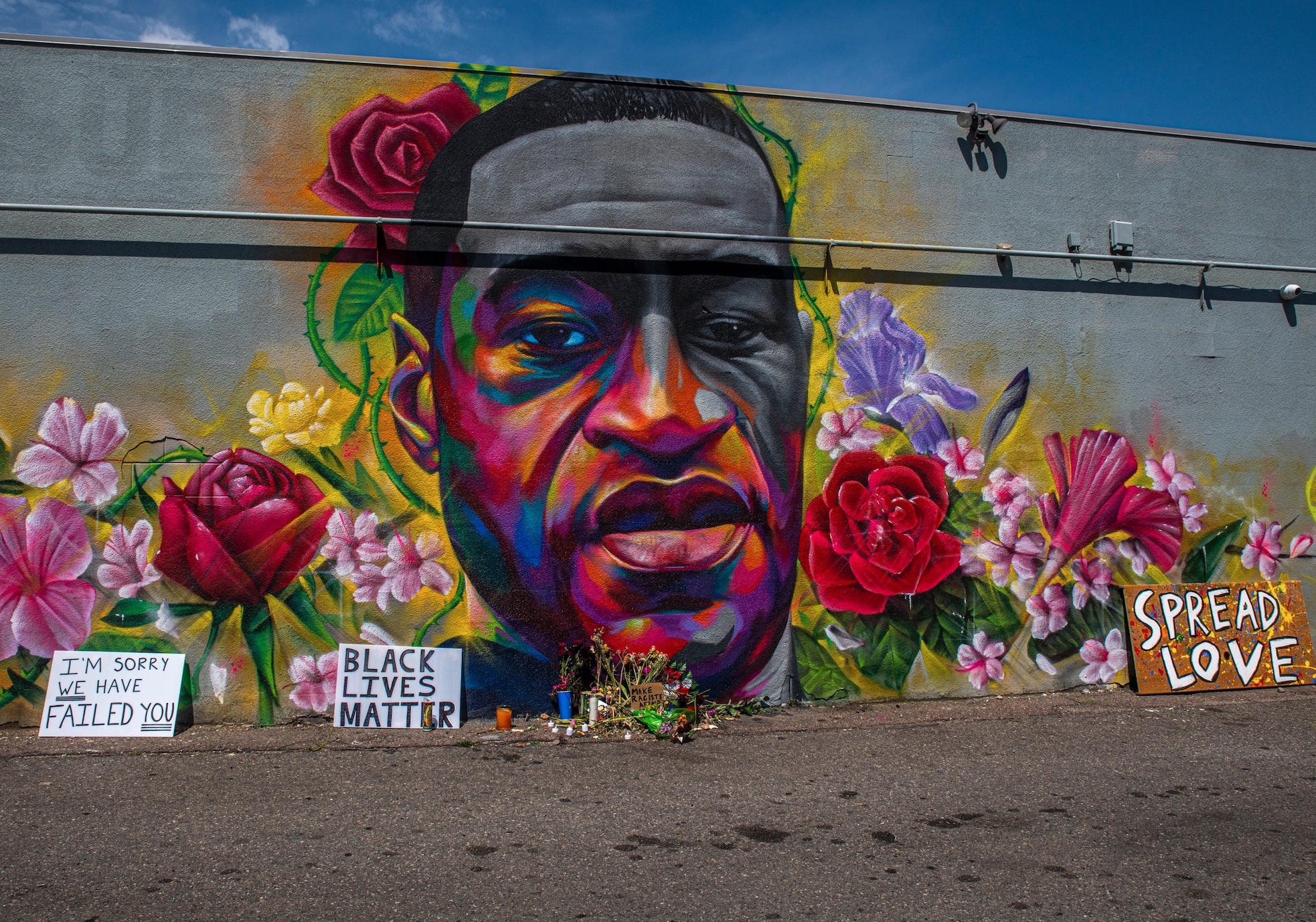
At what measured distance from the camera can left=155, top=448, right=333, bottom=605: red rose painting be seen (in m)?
6.27

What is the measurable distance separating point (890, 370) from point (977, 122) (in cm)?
232

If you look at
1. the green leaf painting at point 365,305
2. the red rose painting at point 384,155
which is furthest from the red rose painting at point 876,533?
the red rose painting at point 384,155

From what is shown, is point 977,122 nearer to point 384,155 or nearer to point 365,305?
point 384,155

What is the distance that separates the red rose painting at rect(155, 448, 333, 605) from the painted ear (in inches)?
30.8

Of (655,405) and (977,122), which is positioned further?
(977,122)

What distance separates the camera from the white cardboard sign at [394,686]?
20.4 feet

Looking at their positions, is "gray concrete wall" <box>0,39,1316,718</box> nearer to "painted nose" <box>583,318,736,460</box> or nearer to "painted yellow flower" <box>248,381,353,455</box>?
"painted yellow flower" <box>248,381,353,455</box>

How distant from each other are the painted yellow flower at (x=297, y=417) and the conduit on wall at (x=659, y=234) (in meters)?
1.30

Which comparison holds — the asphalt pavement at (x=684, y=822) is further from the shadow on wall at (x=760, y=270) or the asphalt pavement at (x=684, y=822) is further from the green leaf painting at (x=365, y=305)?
the shadow on wall at (x=760, y=270)

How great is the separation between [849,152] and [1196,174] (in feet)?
11.4

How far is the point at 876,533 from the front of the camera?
7.08 metres

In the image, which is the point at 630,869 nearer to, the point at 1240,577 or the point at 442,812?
the point at 442,812

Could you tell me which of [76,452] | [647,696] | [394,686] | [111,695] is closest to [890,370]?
[647,696]

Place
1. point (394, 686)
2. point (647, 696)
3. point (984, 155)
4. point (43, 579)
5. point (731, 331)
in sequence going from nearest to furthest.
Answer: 1. point (43, 579)
2. point (394, 686)
3. point (647, 696)
4. point (731, 331)
5. point (984, 155)
